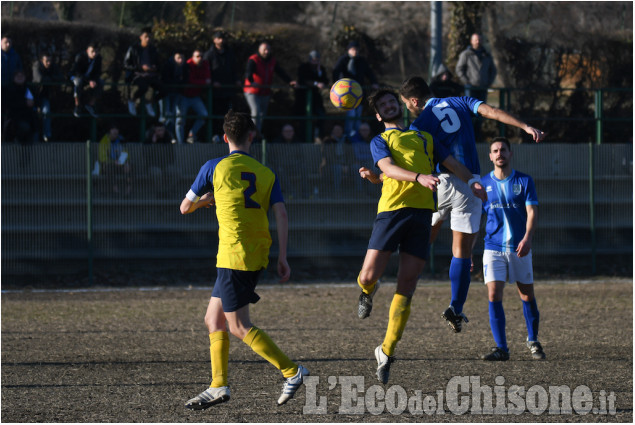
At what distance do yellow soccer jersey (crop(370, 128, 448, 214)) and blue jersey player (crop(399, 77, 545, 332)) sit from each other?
0.56 feet

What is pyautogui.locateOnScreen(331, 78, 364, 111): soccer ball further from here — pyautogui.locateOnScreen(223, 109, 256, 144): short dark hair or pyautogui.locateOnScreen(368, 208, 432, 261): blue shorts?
pyautogui.locateOnScreen(223, 109, 256, 144): short dark hair

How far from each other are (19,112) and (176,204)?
3.06m

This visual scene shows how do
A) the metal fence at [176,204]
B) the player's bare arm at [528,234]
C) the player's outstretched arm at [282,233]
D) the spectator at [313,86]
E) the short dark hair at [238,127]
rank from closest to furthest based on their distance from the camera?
the player's outstretched arm at [282,233]
the short dark hair at [238,127]
the player's bare arm at [528,234]
the metal fence at [176,204]
the spectator at [313,86]

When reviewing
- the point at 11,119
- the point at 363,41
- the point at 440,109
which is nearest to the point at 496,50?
the point at 363,41

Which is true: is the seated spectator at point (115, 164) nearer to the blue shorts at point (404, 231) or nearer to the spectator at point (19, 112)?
the spectator at point (19, 112)

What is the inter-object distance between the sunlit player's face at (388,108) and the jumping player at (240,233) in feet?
3.83

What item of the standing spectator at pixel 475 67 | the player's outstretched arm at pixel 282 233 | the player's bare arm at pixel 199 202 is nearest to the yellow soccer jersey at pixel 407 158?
the player's outstretched arm at pixel 282 233

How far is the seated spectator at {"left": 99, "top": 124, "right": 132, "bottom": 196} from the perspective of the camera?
1670 centimetres

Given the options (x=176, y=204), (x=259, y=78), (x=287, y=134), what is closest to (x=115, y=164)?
(x=176, y=204)

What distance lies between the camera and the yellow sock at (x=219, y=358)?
6965 millimetres

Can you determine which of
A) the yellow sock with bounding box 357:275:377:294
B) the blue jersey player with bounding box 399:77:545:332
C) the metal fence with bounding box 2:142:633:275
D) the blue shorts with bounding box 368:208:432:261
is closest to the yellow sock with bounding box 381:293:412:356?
the yellow sock with bounding box 357:275:377:294

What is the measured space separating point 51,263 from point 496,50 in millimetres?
11026

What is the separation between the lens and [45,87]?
56.4ft

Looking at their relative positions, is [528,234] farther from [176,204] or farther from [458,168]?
[176,204]
